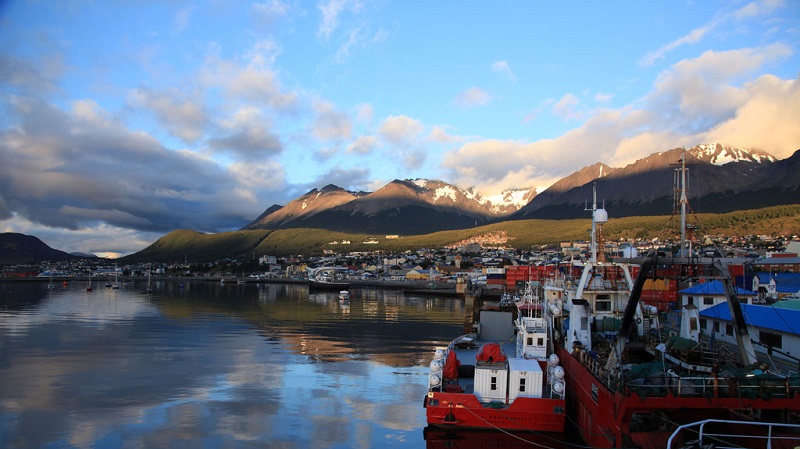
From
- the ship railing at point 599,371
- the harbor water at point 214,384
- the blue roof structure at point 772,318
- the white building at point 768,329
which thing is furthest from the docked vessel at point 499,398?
the blue roof structure at point 772,318

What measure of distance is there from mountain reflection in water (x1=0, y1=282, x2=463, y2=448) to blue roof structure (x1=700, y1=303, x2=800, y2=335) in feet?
50.0

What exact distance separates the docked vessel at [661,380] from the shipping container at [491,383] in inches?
116

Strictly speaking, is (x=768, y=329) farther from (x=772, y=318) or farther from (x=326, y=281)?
(x=326, y=281)

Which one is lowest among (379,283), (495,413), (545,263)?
(379,283)

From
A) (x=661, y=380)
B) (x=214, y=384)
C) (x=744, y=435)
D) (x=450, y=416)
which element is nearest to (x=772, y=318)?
(x=661, y=380)

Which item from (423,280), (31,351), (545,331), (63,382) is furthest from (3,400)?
(423,280)

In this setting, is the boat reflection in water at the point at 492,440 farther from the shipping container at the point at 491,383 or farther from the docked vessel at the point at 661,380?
the shipping container at the point at 491,383

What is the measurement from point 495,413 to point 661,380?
6347 mm

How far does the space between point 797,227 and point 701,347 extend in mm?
122369

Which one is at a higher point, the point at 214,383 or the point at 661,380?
the point at 661,380

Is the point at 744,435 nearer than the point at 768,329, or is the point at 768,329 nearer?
the point at 744,435

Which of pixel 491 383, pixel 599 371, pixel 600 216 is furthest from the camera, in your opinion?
pixel 600 216

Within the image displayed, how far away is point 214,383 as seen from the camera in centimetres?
2817

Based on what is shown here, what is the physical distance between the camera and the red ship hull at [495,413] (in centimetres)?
1962
